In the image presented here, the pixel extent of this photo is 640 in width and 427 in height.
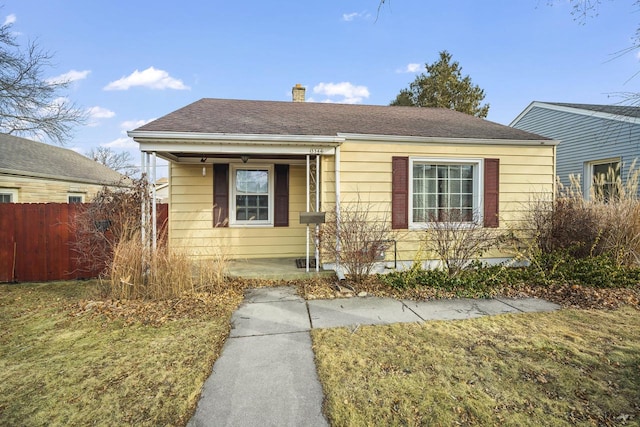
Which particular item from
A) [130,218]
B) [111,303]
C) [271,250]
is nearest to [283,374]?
[111,303]

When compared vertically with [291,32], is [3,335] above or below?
below

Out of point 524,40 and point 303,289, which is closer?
point 303,289

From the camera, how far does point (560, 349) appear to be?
10.2 feet

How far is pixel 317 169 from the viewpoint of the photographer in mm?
5727

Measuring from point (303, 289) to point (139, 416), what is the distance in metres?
3.36

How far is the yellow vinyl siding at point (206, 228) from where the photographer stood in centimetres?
704

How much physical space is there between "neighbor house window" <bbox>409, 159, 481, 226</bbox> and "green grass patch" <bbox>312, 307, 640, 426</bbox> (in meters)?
2.85

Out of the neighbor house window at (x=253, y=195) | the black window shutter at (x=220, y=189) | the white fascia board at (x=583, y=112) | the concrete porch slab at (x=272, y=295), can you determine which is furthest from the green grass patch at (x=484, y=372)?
the white fascia board at (x=583, y=112)

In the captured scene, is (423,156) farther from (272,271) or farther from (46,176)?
(46,176)

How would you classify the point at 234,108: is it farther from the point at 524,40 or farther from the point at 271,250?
the point at 524,40

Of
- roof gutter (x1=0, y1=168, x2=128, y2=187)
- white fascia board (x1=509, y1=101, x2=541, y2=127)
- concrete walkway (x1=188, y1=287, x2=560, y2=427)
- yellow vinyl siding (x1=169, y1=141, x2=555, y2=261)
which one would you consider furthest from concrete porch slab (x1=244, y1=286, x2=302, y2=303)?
white fascia board (x1=509, y1=101, x2=541, y2=127)

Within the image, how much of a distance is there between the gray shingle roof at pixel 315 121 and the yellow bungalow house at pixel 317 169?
0.03 metres

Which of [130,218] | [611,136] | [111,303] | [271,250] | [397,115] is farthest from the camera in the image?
[611,136]

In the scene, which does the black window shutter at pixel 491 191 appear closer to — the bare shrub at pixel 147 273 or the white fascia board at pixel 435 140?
the white fascia board at pixel 435 140
